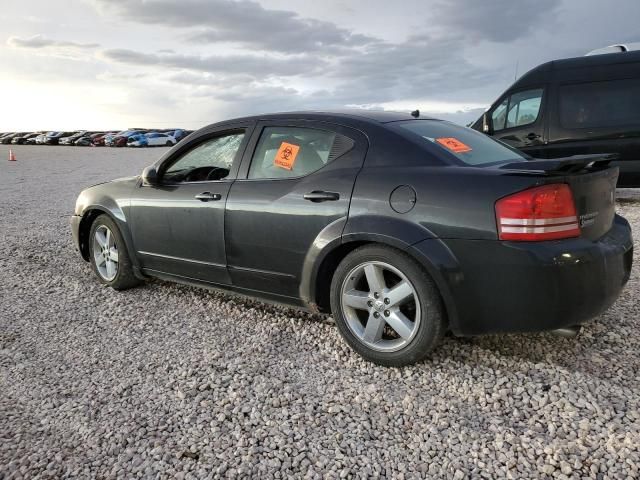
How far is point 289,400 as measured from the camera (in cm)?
279

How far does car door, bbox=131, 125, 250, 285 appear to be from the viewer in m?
3.83

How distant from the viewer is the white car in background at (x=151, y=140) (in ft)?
130

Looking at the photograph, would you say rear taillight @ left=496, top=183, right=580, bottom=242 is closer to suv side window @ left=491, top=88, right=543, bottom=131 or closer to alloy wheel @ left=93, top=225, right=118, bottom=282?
alloy wheel @ left=93, top=225, right=118, bottom=282

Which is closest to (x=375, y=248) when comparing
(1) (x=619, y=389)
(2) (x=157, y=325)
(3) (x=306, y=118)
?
(3) (x=306, y=118)

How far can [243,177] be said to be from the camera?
373 centimetres

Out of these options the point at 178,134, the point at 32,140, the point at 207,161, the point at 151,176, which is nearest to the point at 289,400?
the point at 207,161

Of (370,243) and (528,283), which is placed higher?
(370,243)

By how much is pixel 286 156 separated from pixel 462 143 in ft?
3.81

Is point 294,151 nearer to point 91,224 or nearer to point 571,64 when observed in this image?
point 91,224

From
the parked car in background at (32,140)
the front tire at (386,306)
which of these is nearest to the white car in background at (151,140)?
the parked car in background at (32,140)

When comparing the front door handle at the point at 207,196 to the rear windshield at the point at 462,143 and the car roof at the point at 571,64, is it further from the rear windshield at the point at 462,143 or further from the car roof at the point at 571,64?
the car roof at the point at 571,64

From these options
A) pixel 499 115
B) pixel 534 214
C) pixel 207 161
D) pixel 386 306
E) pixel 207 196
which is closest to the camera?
pixel 534 214

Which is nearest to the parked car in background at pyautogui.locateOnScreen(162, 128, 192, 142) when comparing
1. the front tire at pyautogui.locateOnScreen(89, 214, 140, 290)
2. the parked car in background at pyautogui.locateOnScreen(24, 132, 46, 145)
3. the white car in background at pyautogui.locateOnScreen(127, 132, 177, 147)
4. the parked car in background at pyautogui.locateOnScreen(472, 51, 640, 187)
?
the white car in background at pyautogui.locateOnScreen(127, 132, 177, 147)

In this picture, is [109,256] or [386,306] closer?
[386,306]
